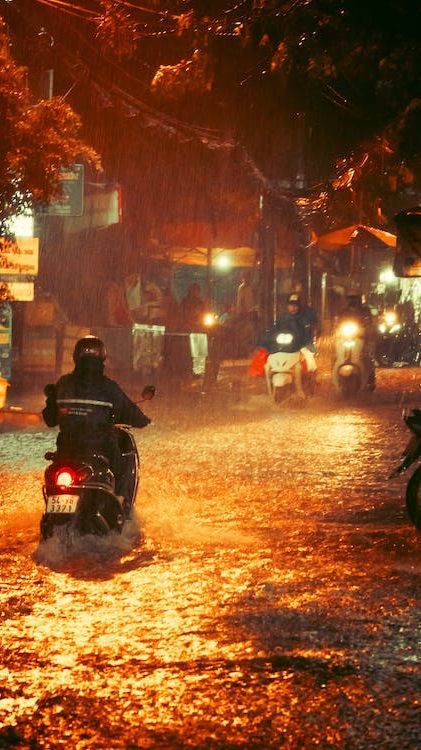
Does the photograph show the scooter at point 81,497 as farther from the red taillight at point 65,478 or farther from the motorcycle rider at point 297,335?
the motorcycle rider at point 297,335

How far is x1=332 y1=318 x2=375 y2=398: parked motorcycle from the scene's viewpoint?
18.8 m

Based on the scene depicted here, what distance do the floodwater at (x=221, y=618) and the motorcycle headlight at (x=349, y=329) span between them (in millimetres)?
7850

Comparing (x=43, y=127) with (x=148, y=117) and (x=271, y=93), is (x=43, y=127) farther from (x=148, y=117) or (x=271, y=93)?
(x=148, y=117)

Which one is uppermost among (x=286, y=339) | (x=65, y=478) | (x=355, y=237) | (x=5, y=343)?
(x=355, y=237)

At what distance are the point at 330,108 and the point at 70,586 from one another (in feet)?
30.0

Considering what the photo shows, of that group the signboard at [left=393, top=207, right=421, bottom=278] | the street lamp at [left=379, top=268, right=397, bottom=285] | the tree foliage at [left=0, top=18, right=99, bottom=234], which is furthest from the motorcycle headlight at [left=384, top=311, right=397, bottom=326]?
the signboard at [left=393, top=207, right=421, bottom=278]

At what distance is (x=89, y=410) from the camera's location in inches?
297

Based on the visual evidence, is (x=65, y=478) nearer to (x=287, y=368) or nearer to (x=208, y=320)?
(x=287, y=368)

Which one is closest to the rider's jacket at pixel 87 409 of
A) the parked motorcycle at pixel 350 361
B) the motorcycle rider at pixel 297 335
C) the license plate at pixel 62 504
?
the license plate at pixel 62 504

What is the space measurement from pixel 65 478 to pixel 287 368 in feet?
35.3

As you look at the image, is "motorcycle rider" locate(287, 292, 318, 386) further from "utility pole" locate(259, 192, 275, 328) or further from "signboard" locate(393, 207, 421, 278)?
"signboard" locate(393, 207, 421, 278)

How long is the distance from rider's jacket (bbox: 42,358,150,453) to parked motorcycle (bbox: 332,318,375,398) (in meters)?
11.2

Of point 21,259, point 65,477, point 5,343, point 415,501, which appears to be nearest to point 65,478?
point 65,477

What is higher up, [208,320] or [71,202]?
[71,202]
